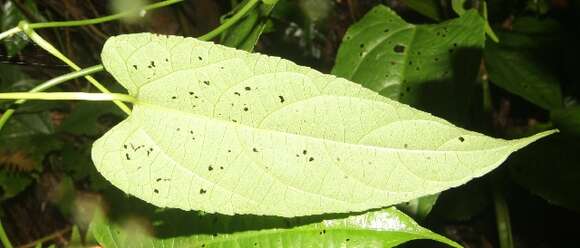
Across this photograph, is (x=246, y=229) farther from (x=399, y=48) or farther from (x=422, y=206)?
(x=399, y=48)

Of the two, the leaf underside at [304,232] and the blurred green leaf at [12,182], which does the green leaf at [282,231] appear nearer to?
the leaf underside at [304,232]

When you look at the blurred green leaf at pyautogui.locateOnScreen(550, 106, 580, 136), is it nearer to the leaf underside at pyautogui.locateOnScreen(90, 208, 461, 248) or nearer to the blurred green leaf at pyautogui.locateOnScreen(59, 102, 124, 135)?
the leaf underside at pyautogui.locateOnScreen(90, 208, 461, 248)

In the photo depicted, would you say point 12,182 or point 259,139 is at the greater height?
point 259,139

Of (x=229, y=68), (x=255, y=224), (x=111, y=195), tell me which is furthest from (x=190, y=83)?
(x=111, y=195)

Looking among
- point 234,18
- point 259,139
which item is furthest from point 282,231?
point 234,18

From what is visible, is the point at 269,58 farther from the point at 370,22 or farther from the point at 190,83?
the point at 370,22

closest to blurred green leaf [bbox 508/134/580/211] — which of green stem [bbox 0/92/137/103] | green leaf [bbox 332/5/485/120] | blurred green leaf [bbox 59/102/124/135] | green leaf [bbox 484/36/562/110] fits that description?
green leaf [bbox 484/36/562/110]

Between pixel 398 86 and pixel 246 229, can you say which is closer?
pixel 246 229
